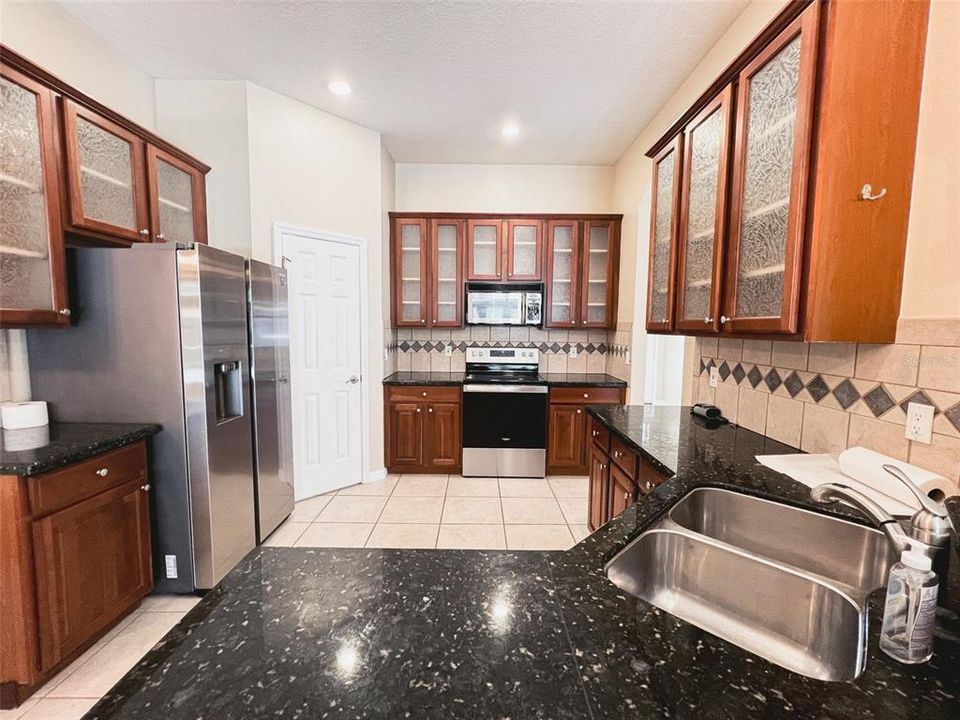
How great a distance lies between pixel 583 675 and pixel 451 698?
0.19 m

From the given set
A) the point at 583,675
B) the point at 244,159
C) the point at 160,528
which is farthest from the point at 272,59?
the point at 583,675

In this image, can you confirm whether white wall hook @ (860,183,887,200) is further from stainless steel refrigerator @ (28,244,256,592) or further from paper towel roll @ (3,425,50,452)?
paper towel roll @ (3,425,50,452)

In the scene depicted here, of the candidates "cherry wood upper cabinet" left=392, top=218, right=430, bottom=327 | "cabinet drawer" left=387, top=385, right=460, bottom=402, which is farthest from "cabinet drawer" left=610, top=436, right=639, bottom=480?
"cherry wood upper cabinet" left=392, top=218, right=430, bottom=327

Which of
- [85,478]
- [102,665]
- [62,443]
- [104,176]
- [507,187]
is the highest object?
[507,187]

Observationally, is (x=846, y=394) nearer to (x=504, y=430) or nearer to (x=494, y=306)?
(x=504, y=430)

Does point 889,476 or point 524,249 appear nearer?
point 889,476

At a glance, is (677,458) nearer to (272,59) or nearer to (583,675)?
(583,675)

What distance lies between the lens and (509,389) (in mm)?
3738

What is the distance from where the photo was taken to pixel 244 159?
9.34ft

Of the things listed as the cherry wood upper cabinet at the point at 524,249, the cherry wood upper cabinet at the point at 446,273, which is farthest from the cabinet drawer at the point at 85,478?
the cherry wood upper cabinet at the point at 524,249

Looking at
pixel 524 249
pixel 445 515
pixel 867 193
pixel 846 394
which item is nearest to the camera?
pixel 867 193

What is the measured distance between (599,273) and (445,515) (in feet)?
8.67

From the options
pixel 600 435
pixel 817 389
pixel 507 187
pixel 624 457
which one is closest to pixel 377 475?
pixel 600 435

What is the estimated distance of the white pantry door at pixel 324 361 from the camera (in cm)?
317
